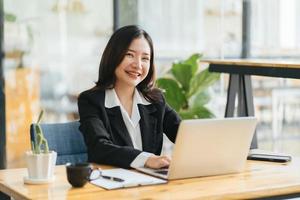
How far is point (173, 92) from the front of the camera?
17.4ft

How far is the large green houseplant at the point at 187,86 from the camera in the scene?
5281 millimetres

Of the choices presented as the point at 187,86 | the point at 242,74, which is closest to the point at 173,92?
the point at 187,86

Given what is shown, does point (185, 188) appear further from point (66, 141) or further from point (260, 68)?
point (260, 68)

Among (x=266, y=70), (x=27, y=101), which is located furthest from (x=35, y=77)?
(x=266, y=70)

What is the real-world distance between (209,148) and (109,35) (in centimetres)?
308

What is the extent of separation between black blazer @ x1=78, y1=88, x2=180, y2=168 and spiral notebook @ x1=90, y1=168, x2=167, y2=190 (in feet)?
0.33

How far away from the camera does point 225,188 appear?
2477 mm

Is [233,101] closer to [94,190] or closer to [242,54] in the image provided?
[242,54]

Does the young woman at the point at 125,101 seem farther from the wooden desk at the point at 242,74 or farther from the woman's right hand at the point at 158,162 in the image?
the wooden desk at the point at 242,74

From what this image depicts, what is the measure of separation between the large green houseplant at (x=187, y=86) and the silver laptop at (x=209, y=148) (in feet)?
8.38

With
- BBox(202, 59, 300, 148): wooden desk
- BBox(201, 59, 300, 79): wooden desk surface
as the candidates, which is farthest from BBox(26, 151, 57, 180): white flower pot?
BBox(202, 59, 300, 148): wooden desk

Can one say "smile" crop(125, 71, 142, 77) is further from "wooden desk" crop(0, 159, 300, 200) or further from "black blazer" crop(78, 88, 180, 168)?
"wooden desk" crop(0, 159, 300, 200)

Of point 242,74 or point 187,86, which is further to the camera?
point 187,86

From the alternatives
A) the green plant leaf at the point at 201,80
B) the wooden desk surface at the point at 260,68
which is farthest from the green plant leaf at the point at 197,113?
the wooden desk surface at the point at 260,68
